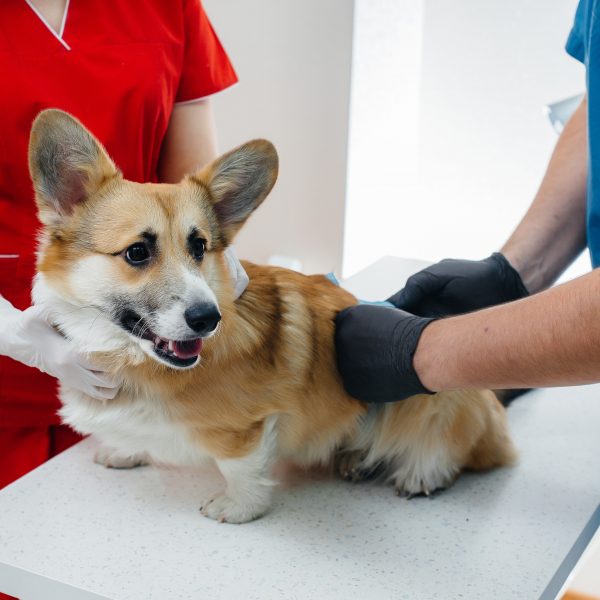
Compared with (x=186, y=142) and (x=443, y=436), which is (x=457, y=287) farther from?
(x=186, y=142)

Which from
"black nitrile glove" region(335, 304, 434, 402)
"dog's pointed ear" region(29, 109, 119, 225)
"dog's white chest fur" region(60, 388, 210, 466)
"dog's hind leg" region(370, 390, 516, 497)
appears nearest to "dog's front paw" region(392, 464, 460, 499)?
"dog's hind leg" region(370, 390, 516, 497)

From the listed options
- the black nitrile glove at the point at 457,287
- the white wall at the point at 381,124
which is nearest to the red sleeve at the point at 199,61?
the black nitrile glove at the point at 457,287

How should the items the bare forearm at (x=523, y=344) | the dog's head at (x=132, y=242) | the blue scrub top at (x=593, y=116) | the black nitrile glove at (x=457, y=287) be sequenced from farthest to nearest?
the black nitrile glove at (x=457, y=287)
the blue scrub top at (x=593, y=116)
the dog's head at (x=132, y=242)
the bare forearm at (x=523, y=344)

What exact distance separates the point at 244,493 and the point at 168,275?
1.05ft

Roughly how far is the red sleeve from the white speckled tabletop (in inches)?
25.6

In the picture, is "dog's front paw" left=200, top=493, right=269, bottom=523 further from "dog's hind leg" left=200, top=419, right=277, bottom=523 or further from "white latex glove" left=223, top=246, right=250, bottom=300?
"white latex glove" left=223, top=246, right=250, bottom=300

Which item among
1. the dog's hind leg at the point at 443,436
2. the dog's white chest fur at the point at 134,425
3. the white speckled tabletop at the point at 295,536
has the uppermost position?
the dog's white chest fur at the point at 134,425

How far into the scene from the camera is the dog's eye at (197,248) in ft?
3.64

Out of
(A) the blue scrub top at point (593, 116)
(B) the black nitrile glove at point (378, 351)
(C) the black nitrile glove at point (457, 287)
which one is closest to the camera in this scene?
(B) the black nitrile glove at point (378, 351)

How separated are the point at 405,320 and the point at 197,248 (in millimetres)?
313

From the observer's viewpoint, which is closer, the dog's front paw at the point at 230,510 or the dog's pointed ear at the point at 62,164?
the dog's pointed ear at the point at 62,164

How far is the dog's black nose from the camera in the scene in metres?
1.01

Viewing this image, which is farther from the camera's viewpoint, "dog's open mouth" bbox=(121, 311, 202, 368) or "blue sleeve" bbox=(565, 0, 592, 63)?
"blue sleeve" bbox=(565, 0, 592, 63)

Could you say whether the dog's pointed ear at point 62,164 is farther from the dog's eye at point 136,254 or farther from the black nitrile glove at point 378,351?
the black nitrile glove at point 378,351
